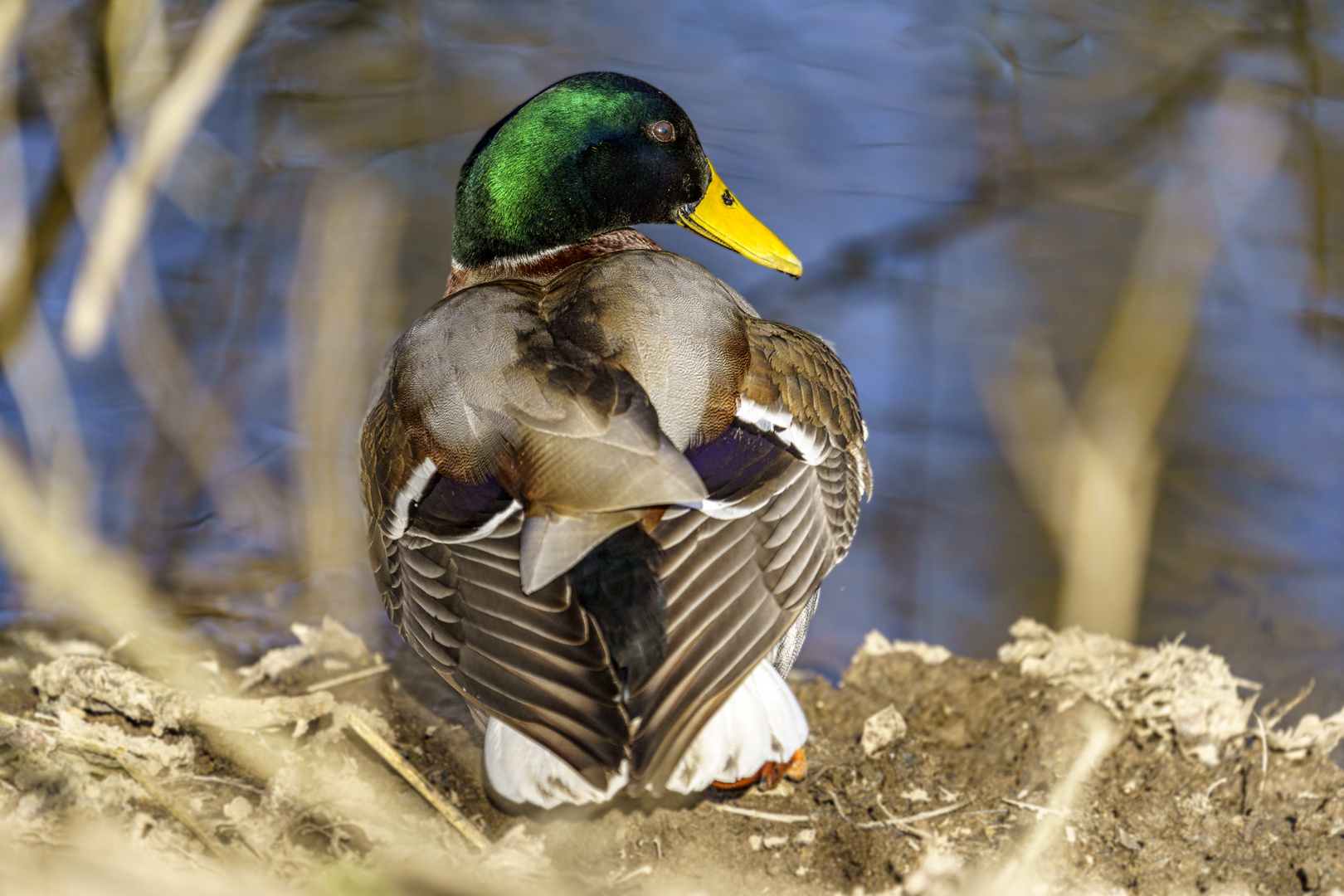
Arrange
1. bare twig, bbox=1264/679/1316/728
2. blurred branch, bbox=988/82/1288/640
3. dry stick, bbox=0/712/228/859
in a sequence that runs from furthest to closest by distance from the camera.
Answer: blurred branch, bbox=988/82/1288/640, bare twig, bbox=1264/679/1316/728, dry stick, bbox=0/712/228/859

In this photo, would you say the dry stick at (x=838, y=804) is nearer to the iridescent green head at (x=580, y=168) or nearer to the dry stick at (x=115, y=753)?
the dry stick at (x=115, y=753)

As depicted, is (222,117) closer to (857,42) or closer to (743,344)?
(857,42)

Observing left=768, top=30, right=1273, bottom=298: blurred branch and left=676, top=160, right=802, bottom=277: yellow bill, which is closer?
left=676, top=160, right=802, bottom=277: yellow bill

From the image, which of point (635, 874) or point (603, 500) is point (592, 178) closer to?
point (603, 500)

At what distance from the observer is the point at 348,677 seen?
2.90m

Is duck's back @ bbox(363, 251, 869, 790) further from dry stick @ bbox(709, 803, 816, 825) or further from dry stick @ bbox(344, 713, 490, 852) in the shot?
dry stick @ bbox(709, 803, 816, 825)

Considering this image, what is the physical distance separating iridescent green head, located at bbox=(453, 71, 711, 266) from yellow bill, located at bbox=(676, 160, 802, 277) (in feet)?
0.13

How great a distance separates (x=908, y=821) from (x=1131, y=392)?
2517 millimetres

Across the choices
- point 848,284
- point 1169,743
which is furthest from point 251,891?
point 848,284

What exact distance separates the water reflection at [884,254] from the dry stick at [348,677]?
49cm

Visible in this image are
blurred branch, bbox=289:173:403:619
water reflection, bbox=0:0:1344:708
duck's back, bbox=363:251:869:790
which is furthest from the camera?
water reflection, bbox=0:0:1344:708

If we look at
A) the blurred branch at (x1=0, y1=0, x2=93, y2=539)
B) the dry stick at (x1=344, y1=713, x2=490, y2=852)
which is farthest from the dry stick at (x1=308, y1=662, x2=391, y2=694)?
the blurred branch at (x1=0, y1=0, x2=93, y2=539)

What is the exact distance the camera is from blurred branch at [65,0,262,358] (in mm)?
3219

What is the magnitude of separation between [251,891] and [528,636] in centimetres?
95
